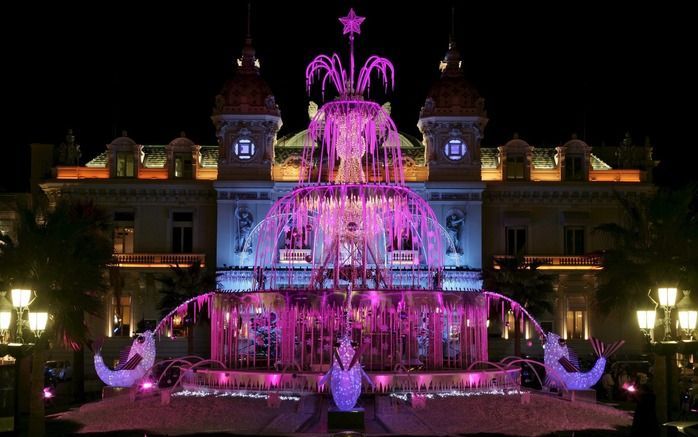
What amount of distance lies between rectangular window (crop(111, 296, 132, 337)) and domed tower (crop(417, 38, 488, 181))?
57.8 ft

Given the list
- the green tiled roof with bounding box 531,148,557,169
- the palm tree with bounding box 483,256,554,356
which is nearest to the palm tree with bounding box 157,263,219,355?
the palm tree with bounding box 483,256,554,356

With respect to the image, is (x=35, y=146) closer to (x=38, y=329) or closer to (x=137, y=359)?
(x=137, y=359)

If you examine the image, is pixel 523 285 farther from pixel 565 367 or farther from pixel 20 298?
pixel 20 298

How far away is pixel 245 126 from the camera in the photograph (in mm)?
62625

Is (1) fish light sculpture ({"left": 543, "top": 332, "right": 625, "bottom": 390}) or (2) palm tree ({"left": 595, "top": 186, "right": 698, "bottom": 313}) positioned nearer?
(1) fish light sculpture ({"left": 543, "top": 332, "right": 625, "bottom": 390})

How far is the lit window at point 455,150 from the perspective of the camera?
206 ft

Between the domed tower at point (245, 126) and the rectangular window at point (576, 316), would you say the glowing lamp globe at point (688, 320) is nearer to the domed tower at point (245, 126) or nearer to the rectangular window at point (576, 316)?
the rectangular window at point (576, 316)

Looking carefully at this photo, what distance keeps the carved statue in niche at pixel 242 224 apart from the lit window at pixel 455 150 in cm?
1084

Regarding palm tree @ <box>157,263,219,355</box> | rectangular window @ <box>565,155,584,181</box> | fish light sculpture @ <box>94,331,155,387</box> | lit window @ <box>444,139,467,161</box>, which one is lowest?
fish light sculpture @ <box>94,331,155,387</box>

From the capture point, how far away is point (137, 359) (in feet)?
115

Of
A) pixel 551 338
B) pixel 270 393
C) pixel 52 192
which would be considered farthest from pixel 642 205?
pixel 52 192

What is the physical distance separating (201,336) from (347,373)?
34.3 meters

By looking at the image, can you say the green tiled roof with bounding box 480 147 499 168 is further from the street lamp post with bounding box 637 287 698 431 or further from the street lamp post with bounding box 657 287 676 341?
the street lamp post with bounding box 657 287 676 341

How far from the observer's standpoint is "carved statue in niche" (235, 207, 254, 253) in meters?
62.3
